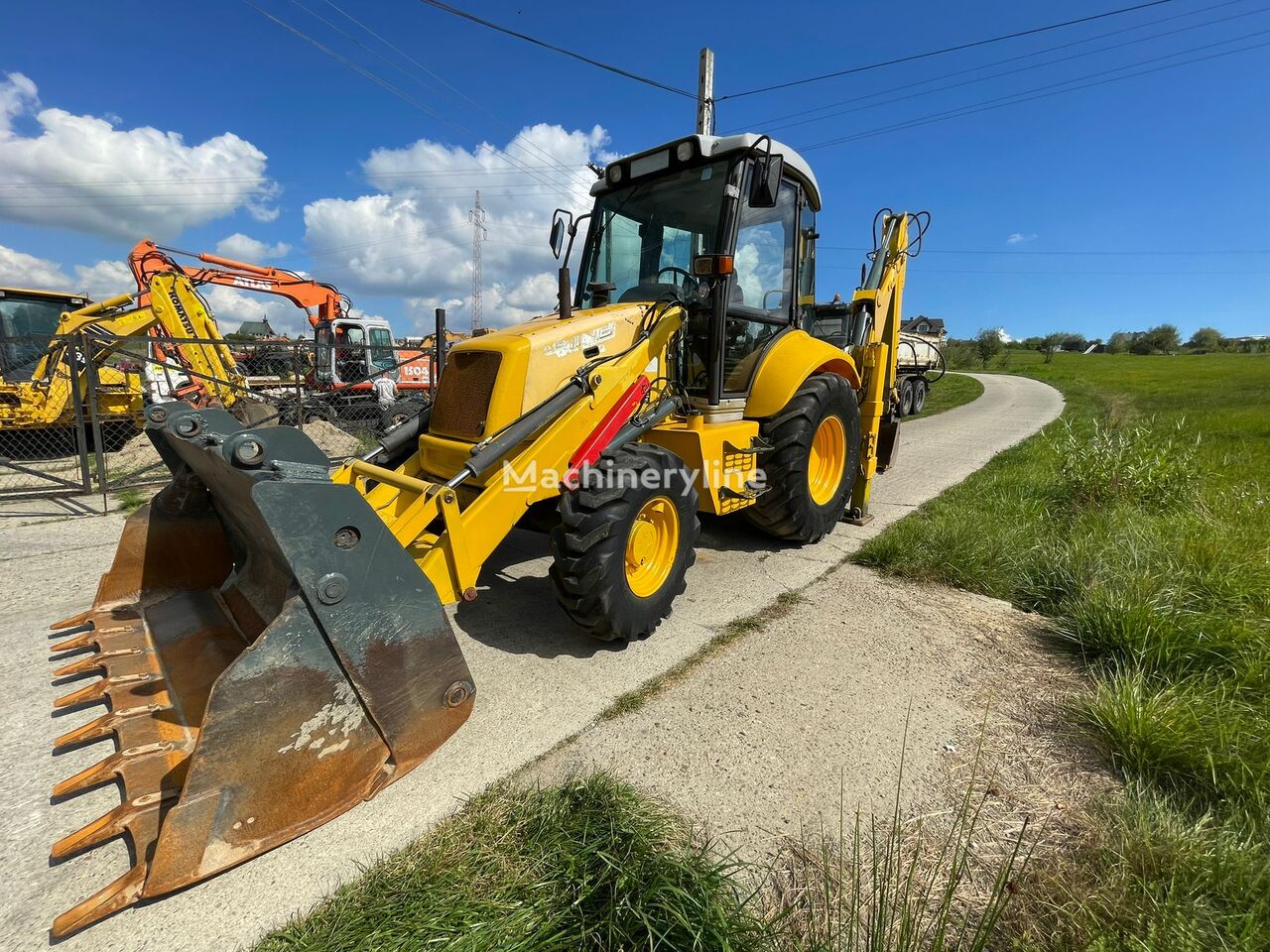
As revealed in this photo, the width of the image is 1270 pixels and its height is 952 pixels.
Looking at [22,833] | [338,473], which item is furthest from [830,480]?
[22,833]

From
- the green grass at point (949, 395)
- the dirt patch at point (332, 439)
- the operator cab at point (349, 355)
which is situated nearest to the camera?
the dirt patch at point (332, 439)

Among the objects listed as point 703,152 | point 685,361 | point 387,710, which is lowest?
point 387,710

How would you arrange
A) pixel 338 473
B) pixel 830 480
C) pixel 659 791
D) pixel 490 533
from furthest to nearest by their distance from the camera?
pixel 830 480 < pixel 338 473 < pixel 490 533 < pixel 659 791

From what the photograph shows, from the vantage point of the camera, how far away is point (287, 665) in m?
1.91

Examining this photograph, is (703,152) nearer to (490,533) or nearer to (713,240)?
(713,240)

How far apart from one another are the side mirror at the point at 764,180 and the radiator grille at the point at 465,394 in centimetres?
190

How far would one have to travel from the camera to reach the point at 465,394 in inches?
134

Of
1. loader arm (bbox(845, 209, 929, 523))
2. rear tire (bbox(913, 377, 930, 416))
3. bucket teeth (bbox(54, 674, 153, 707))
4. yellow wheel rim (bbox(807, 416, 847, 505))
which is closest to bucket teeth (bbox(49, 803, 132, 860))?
bucket teeth (bbox(54, 674, 153, 707))

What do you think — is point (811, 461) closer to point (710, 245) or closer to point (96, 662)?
point (710, 245)

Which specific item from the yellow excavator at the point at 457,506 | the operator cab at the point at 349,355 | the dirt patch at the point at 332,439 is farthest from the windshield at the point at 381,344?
the yellow excavator at the point at 457,506

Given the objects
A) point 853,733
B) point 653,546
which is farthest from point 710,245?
point 853,733

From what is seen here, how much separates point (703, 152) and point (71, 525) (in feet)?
21.6

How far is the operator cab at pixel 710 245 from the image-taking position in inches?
155

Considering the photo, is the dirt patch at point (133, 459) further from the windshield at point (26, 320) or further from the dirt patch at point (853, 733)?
the dirt patch at point (853, 733)
